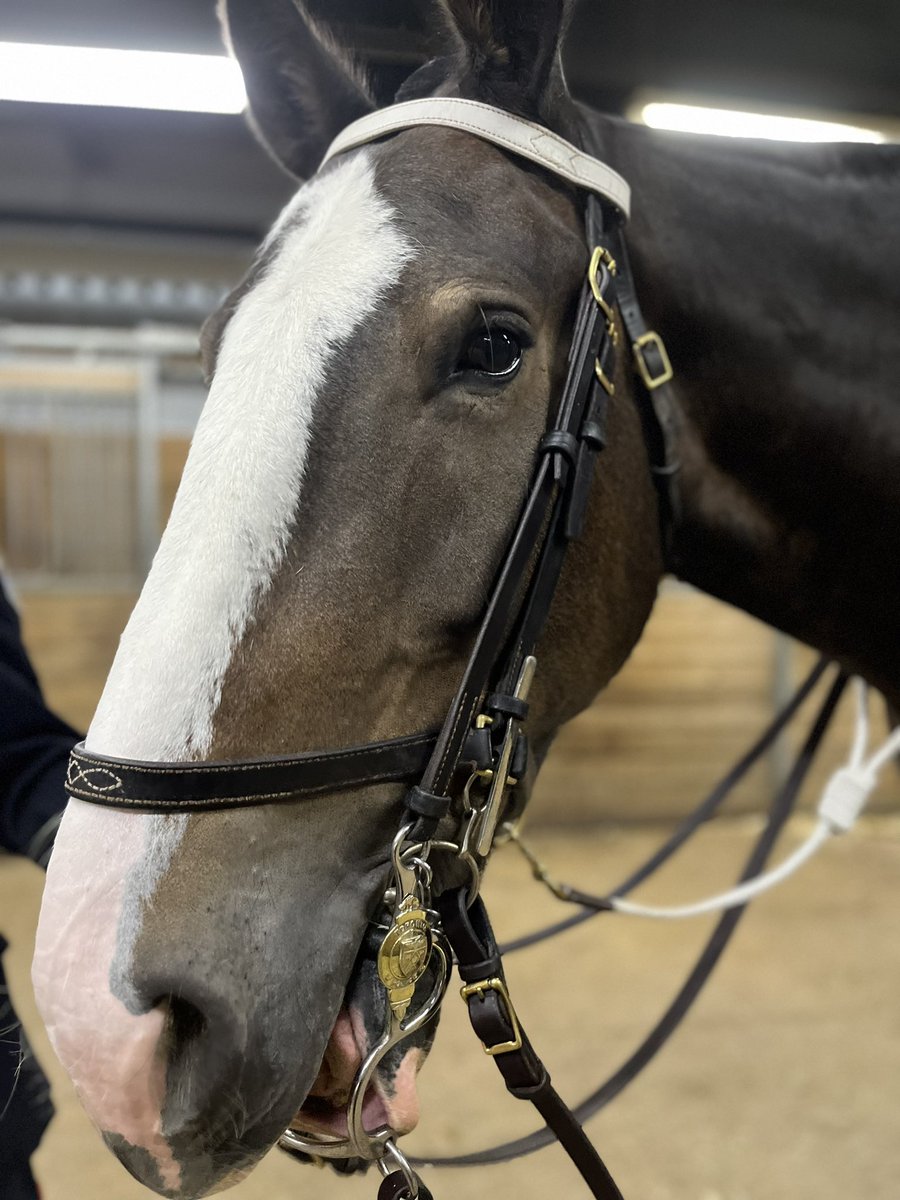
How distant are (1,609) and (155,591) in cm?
58

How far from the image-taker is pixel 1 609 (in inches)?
48.6

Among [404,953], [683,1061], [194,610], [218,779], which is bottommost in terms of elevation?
[683,1061]

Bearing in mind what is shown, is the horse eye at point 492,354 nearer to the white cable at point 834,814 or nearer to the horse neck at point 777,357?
the horse neck at point 777,357

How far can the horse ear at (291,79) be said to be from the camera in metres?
1.20

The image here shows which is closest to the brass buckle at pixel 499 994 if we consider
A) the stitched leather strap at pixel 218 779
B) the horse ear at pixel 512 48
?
the stitched leather strap at pixel 218 779

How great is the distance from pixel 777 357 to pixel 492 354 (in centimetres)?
43

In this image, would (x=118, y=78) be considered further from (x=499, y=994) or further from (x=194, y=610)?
(x=499, y=994)

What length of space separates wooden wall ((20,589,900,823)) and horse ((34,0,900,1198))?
4274 millimetres

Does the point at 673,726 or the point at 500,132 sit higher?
the point at 500,132

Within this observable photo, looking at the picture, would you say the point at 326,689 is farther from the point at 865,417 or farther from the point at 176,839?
the point at 865,417

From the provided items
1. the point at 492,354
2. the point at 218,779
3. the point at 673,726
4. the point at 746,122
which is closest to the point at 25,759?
the point at 218,779

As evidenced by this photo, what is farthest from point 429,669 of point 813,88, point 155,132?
point 155,132

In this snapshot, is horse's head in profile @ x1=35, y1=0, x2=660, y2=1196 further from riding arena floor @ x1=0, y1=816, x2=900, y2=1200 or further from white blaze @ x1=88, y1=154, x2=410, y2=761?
riding arena floor @ x1=0, y1=816, x2=900, y2=1200

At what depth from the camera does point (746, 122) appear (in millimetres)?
4434
